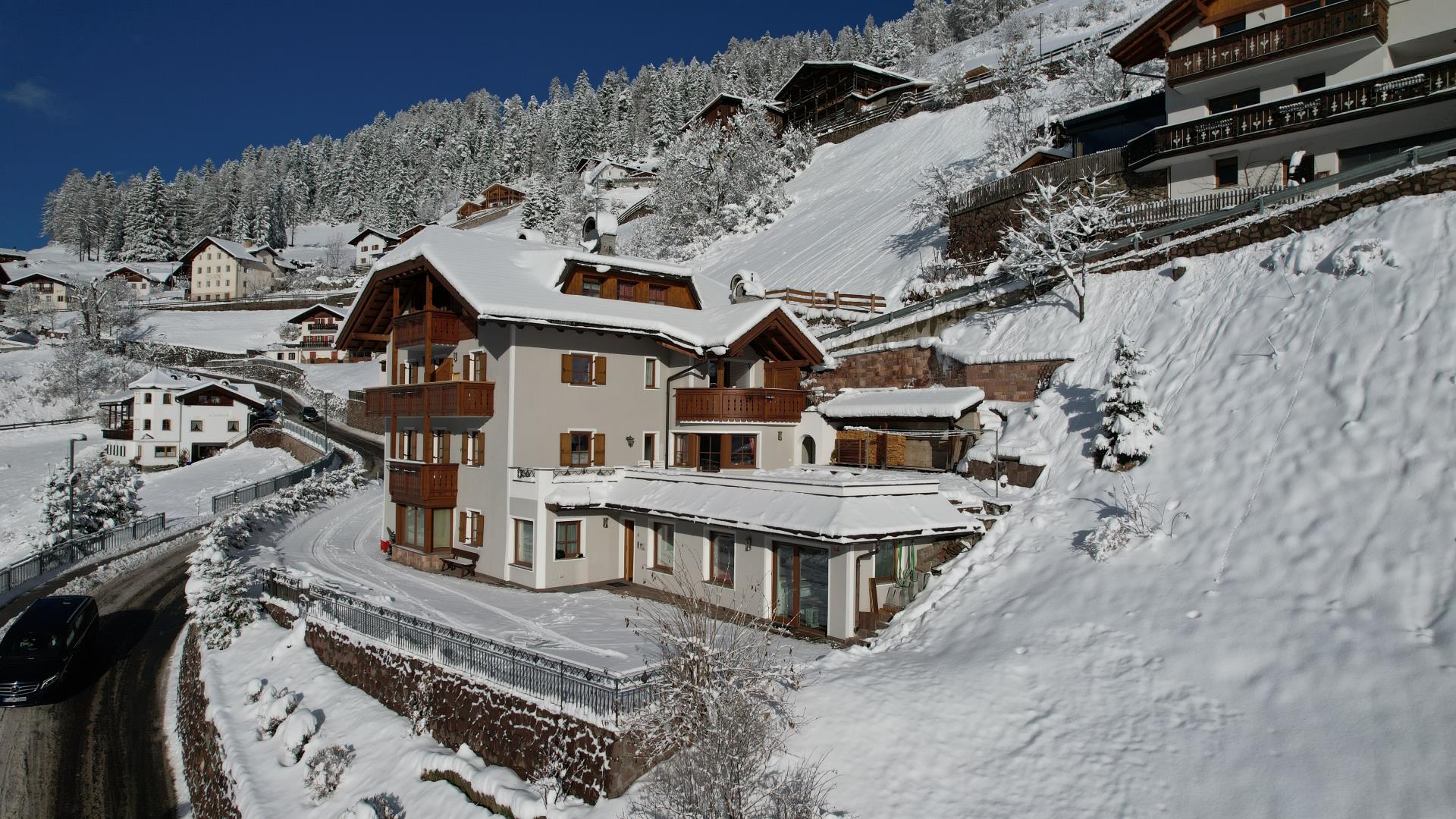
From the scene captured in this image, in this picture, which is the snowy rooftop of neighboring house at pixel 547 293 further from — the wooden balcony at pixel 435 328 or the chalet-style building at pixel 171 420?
the chalet-style building at pixel 171 420

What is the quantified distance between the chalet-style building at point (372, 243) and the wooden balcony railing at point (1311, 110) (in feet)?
413

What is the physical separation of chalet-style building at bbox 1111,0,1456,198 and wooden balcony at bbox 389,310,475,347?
3020cm

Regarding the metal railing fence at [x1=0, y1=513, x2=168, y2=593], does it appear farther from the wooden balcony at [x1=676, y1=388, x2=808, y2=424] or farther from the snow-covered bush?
the wooden balcony at [x1=676, y1=388, x2=808, y2=424]

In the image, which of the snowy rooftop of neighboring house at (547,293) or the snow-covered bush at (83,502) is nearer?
the snowy rooftop of neighboring house at (547,293)

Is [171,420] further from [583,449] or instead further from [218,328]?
[583,449]

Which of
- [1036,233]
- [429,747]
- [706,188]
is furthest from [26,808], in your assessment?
[706,188]

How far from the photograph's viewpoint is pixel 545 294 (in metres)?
28.2

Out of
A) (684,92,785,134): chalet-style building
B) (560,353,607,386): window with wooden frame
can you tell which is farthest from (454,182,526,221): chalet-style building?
(560,353,607,386): window with wooden frame

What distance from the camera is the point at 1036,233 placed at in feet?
107

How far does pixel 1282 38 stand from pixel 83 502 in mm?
58647

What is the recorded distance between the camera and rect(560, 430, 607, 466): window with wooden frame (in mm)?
28297

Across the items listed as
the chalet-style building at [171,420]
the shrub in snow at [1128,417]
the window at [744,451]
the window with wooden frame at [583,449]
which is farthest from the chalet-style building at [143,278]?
the shrub in snow at [1128,417]

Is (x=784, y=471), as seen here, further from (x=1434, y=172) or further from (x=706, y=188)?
(x=706, y=188)

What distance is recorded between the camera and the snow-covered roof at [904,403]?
28922 mm
